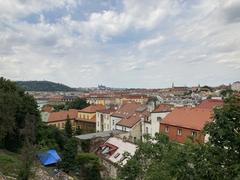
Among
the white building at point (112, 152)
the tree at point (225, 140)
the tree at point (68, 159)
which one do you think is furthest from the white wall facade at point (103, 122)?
the tree at point (225, 140)

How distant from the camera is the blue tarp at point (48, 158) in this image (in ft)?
Result: 114

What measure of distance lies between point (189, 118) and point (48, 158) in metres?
16.9

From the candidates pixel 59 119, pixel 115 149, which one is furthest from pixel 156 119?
pixel 59 119

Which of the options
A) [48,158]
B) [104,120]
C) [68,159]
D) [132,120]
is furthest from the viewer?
[104,120]

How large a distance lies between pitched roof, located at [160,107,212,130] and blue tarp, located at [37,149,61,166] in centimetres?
1442

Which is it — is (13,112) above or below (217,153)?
below

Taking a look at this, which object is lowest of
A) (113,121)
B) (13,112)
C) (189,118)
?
(113,121)

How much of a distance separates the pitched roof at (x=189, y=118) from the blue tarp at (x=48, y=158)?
Answer: 47.3 feet

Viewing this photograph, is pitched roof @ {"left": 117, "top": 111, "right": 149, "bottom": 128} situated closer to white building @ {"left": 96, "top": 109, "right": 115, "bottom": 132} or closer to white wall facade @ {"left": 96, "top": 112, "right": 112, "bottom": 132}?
white building @ {"left": 96, "top": 109, "right": 115, "bottom": 132}

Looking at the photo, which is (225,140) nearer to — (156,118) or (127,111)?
(156,118)

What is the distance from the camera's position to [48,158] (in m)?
35.3

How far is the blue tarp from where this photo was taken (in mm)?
34750

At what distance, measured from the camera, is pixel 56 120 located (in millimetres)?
81125

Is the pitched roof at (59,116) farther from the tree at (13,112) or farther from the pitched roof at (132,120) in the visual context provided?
the tree at (13,112)
